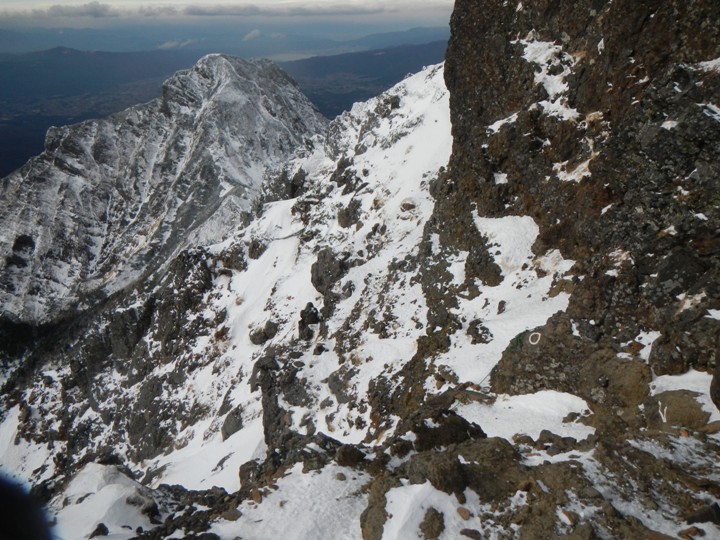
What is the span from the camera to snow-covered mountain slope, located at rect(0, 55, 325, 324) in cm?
10212

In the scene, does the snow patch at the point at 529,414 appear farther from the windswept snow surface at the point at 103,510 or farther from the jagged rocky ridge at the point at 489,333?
the windswept snow surface at the point at 103,510

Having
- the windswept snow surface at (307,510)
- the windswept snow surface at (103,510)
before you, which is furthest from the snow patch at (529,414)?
the windswept snow surface at (103,510)

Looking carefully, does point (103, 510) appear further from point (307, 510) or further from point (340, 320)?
point (340, 320)

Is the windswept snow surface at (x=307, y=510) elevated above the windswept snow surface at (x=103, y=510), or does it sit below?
above

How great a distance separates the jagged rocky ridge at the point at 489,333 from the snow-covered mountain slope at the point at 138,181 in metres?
53.5

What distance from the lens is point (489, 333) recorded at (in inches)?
821

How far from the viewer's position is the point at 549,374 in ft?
51.6

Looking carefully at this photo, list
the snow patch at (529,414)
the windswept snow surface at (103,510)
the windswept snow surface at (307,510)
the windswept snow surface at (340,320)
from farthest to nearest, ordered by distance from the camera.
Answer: the windswept snow surface at (340,320)
the snow patch at (529,414)
the windswept snow surface at (103,510)
the windswept snow surface at (307,510)

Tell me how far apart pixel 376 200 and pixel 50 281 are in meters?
96.3

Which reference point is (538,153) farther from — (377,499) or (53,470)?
(53,470)

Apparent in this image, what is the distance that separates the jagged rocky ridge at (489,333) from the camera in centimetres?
993

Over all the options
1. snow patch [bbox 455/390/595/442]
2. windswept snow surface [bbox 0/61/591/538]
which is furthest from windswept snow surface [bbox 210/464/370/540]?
snow patch [bbox 455/390/595/442]

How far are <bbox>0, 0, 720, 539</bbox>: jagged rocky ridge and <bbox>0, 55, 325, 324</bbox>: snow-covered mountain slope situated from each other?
53.5 m

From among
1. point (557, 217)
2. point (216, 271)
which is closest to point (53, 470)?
point (216, 271)
